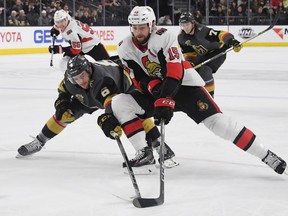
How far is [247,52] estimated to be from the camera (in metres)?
14.6

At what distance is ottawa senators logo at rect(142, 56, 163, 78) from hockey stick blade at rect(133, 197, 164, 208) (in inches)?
35.5

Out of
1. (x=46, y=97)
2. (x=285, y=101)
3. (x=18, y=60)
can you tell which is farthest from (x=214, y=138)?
(x=18, y=60)

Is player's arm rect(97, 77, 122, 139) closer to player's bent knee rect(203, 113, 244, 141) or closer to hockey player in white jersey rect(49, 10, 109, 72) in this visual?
player's bent knee rect(203, 113, 244, 141)

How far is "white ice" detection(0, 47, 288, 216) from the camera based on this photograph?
106 inches

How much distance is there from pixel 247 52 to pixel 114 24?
3.38 metres

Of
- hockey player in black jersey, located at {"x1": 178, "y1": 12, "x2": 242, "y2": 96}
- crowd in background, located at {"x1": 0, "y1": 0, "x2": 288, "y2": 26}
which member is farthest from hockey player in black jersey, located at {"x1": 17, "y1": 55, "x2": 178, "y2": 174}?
crowd in background, located at {"x1": 0, "y1": 0, "x2": 288, "y2": 26}

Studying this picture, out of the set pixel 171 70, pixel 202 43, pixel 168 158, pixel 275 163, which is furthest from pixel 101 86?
pixel 202 43

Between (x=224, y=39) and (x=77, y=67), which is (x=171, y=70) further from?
(x=224, y=39)

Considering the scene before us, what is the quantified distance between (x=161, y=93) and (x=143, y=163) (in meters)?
0.42

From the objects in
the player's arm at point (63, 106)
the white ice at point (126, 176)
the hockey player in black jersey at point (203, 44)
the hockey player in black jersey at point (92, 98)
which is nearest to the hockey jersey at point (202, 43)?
the hockey player in black jersey at point (203, 44)

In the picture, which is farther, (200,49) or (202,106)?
(200,49)

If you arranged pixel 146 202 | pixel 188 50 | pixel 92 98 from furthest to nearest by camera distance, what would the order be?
1. pixel 188 50
2. pixel 92 98
3. pixel 146 202

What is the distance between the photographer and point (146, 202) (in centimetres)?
271

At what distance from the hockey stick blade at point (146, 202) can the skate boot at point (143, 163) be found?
22.9 inches
